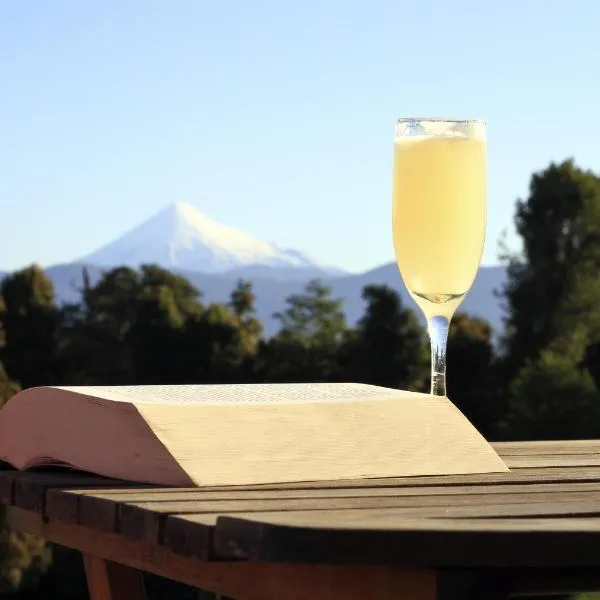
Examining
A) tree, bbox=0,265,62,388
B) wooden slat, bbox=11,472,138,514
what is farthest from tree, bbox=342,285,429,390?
wooden slat, bbox=11,472,138,514

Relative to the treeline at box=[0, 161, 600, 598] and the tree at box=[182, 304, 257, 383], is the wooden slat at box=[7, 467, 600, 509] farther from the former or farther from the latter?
the tree at box=[182, 304, 257, 383]

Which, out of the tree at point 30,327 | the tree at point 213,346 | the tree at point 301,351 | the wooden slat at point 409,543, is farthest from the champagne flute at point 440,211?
the tree at point 213,346

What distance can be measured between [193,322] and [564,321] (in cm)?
1398

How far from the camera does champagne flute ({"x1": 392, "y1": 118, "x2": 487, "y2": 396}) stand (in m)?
2.13

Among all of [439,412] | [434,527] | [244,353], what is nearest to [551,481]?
[439,412]

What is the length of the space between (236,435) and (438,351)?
1.65 ft

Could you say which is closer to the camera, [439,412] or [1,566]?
[439,412]

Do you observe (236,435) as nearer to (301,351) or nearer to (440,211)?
(440,211)

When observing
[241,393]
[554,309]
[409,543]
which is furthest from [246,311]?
[409,543]

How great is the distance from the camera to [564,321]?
37.2 meters

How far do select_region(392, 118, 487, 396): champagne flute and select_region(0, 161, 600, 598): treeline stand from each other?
3261 cm

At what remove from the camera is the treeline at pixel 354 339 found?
119ft

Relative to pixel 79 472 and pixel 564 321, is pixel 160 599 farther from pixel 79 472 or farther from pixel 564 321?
pixel 79 472

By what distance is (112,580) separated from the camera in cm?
202
